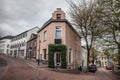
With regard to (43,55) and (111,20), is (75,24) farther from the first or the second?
(111,20)

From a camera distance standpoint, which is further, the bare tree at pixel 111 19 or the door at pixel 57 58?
the door at pixel 57 58

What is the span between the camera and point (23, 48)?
180ft

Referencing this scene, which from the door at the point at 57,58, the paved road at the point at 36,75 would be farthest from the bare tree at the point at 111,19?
the door at the point at 57,58

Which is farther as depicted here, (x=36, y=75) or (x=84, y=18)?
(x=84, y=18)

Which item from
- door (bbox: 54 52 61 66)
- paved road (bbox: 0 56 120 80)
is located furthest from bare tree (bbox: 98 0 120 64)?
door (bbox: 54 52 61 66)

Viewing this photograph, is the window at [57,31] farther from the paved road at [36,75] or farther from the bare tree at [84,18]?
the paved road at [36,75]

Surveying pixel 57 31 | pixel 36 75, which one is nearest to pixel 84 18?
pixel 57 31

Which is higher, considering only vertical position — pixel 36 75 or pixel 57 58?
A: pixel 57 58

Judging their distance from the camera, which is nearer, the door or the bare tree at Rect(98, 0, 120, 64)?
the bare tree at Rect(98, 0, 120, 64)

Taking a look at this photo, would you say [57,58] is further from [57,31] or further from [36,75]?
[36,75]

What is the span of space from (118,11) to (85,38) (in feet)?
39.5

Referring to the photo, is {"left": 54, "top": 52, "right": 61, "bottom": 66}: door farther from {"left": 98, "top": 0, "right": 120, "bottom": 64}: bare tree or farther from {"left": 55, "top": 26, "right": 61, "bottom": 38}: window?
{"left": 98, "top": 0, "right": 120, "bottom": 64}: bare tree

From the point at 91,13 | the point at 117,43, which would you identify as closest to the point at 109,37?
the point at 117,43

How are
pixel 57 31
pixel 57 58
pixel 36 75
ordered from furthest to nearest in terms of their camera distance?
pixel 57 31, pixel 57 58, pixel 36 75
